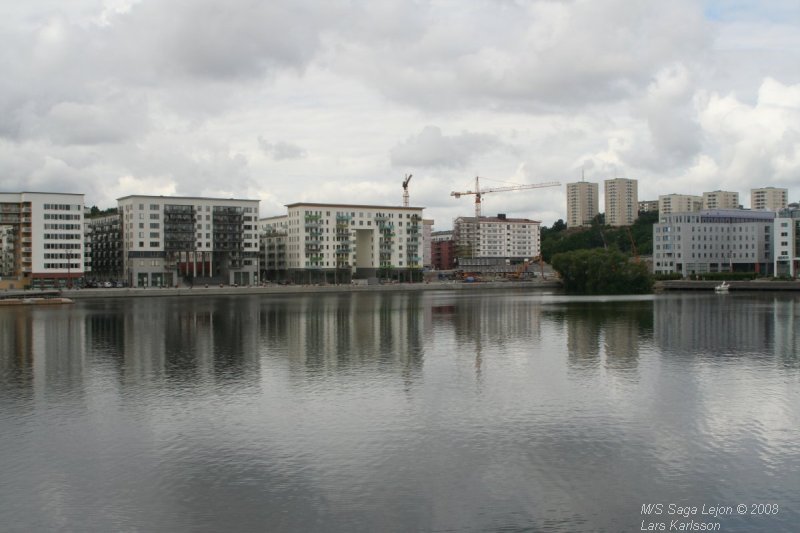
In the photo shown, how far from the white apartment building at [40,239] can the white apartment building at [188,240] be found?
38.6ft

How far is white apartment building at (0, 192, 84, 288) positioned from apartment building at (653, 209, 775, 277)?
386 ft

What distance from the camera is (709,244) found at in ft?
529

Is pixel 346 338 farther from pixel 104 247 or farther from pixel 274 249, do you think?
pixel 274 249

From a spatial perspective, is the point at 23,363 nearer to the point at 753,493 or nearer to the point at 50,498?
the point at 50,498

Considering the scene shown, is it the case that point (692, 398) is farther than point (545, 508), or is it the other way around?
point (692, 398)

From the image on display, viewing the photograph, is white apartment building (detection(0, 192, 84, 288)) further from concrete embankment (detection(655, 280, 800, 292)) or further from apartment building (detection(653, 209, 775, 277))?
apartment building (detection(653, 209, 775, 277))

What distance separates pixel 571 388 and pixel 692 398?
4665 millimetres

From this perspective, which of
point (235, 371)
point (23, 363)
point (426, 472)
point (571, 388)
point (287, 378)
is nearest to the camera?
point (426, 472)

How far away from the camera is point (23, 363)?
39094mm

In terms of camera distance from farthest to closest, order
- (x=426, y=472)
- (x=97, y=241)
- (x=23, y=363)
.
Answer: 1. (x=97, y=241)
2. (x=23, y=363)
3. (x=426, y=472)

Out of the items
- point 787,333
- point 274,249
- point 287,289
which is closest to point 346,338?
point 787,333

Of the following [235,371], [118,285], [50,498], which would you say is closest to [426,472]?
[50,498]

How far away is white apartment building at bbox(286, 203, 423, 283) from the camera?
152 meters

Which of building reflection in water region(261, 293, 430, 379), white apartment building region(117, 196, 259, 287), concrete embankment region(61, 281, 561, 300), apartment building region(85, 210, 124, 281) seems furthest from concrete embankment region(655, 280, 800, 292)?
apartment building region(85, 210, 124, 281)
